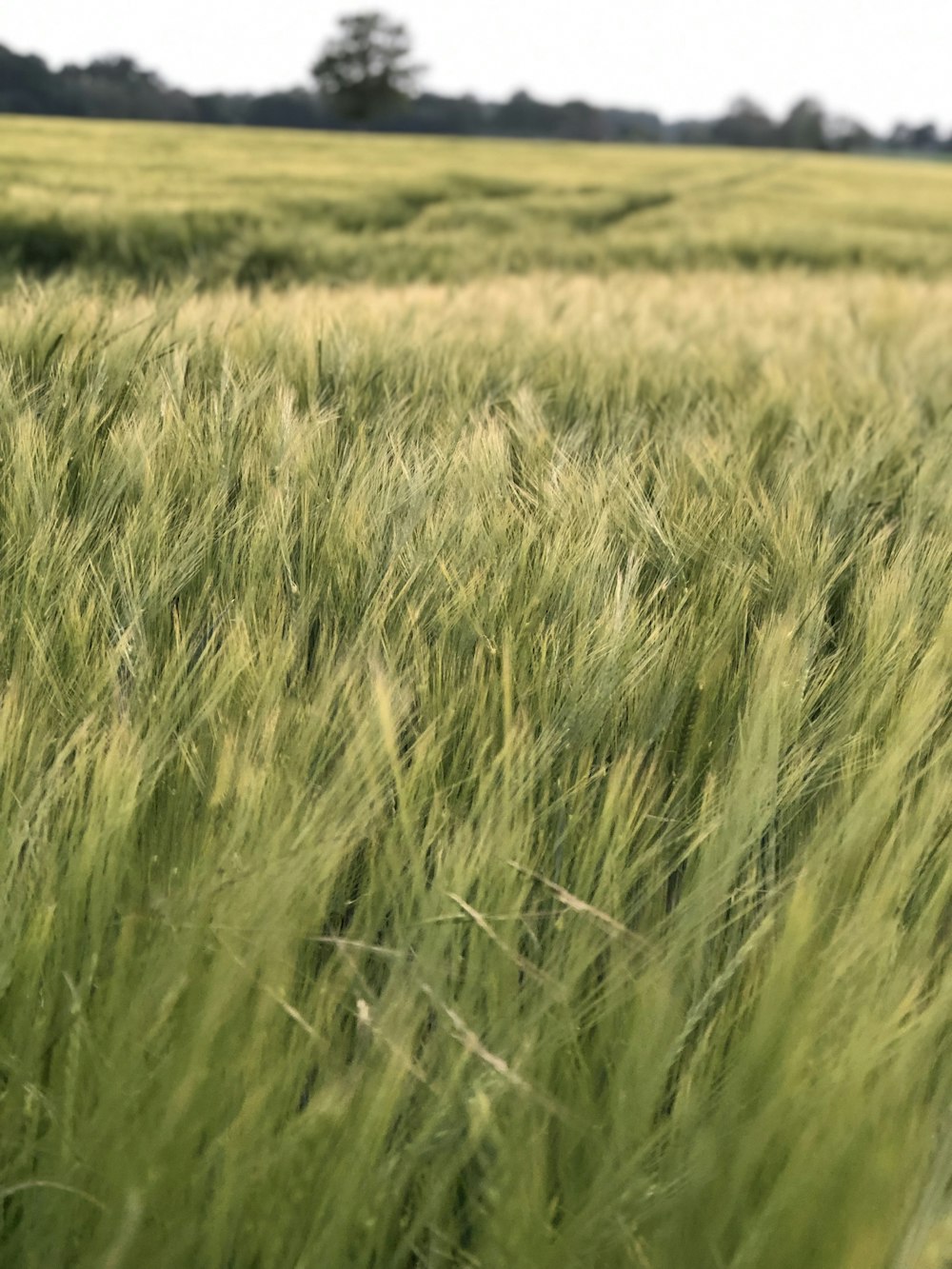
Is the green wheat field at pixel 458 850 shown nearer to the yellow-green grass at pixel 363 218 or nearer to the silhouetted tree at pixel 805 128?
the yellow-green grass at pixel 363 218

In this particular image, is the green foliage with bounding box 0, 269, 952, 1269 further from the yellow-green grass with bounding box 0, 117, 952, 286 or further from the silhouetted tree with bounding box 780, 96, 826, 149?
the silhouetted tree with bounding box 780, 96, 826, 149

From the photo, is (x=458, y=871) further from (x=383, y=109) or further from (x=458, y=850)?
(x=383, y=109)

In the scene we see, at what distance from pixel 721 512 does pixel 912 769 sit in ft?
0.86

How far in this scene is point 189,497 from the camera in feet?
2.18

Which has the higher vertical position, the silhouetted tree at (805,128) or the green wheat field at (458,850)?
the silhouetted tree at (805,128)

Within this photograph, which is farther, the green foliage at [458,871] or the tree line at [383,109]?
the tree line at [383,109]

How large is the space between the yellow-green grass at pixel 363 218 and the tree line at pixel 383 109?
17.1 inches

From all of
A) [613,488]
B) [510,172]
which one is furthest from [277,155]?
[613,488]

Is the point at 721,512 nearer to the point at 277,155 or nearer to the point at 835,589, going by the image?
the point at 835,589

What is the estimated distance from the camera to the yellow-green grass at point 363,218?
409 cm

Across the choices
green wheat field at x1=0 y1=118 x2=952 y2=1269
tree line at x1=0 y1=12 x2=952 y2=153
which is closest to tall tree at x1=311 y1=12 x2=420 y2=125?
tree line at x1=0 y1=12 x2=952 y2=153

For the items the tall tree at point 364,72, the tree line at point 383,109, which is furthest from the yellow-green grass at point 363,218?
the tall tree at point 364,72

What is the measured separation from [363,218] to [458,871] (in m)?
6.19

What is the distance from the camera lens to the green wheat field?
299mm
